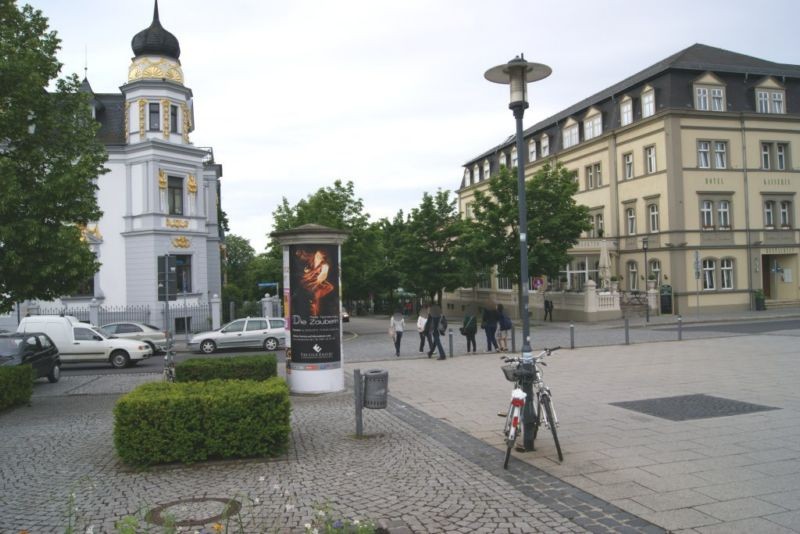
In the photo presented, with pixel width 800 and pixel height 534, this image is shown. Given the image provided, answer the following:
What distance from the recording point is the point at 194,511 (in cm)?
587

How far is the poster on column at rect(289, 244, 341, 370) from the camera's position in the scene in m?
13.0

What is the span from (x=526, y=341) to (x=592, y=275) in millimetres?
Result: 37284

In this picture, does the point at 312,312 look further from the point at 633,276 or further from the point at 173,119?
the point at 633,276

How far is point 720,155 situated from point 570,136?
39.7 feet

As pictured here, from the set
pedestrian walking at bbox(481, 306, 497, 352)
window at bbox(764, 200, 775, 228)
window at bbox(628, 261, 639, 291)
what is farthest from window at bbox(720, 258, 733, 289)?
pedestrian walking at bbox(481, 306, 497, 352)

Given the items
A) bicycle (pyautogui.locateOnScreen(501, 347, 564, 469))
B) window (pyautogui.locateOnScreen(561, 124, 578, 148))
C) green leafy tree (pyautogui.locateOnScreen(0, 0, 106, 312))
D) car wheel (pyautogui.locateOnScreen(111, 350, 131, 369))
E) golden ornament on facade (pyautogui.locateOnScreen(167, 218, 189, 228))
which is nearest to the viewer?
bicycle (pyautogui.locateOnScreen(501, 347, 564, 469))

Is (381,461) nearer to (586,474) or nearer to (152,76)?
(586,474)

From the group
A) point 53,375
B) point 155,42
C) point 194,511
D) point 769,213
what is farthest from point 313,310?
point 769,213

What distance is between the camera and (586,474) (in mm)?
6793

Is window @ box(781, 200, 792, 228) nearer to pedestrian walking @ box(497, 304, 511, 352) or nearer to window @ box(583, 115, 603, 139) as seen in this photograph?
window @ box(583, 115, 603, 139)

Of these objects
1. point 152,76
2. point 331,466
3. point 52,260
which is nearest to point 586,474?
point 331,466

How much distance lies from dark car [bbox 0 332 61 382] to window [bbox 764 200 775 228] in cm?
3909

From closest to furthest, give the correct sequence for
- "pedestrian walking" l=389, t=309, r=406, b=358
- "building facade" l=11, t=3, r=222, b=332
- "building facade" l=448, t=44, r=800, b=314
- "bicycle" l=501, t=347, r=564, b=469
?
"bicycle" l=501, t=347, r=564, b=469, "pedestrian walking" l=389, t=309, r=406, b=358, "building facade" l=11, t=3, r=222, b=332, "building facade" l=448, t=44, r=800, b=314

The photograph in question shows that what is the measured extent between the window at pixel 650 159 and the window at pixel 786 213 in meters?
8.63
